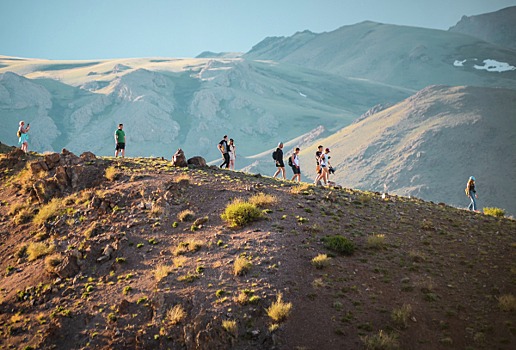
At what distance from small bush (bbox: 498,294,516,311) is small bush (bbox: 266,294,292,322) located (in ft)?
19.4

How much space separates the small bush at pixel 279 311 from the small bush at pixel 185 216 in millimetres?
6400

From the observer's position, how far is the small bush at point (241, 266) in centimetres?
1405

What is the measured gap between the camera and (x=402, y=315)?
12305 millimetres

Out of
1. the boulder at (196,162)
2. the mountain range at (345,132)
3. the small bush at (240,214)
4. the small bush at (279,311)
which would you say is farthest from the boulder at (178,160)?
the mountain range at (345,132)

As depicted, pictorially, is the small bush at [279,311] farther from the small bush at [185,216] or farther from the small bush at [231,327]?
the small bush at [185,216]

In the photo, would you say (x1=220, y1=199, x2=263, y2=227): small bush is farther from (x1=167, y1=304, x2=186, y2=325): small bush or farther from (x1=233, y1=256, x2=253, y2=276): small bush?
(x1=167, y1=304, x2=186, y2=325): small bush

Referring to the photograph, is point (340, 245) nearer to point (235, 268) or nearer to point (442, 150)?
point (235, 268)

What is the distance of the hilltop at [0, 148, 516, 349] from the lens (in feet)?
40.1

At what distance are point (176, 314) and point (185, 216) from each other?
568 cm

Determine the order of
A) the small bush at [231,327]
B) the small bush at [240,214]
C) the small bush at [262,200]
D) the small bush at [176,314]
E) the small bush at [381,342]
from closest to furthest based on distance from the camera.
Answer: the small bush at [381,342] < the small bush at [231,327] < the small bush at [176,314] < the small bush at [240,214] < the small bush at [262,200]

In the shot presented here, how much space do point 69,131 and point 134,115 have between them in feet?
85.9

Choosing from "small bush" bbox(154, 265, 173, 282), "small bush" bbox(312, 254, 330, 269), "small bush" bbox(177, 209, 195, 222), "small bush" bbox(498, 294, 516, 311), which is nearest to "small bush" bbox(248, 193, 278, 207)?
"small bush" bbox(177, 209, 195, 222)

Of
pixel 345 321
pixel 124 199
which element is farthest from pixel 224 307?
pixel 124 199

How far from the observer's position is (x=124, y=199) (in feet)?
63.6
